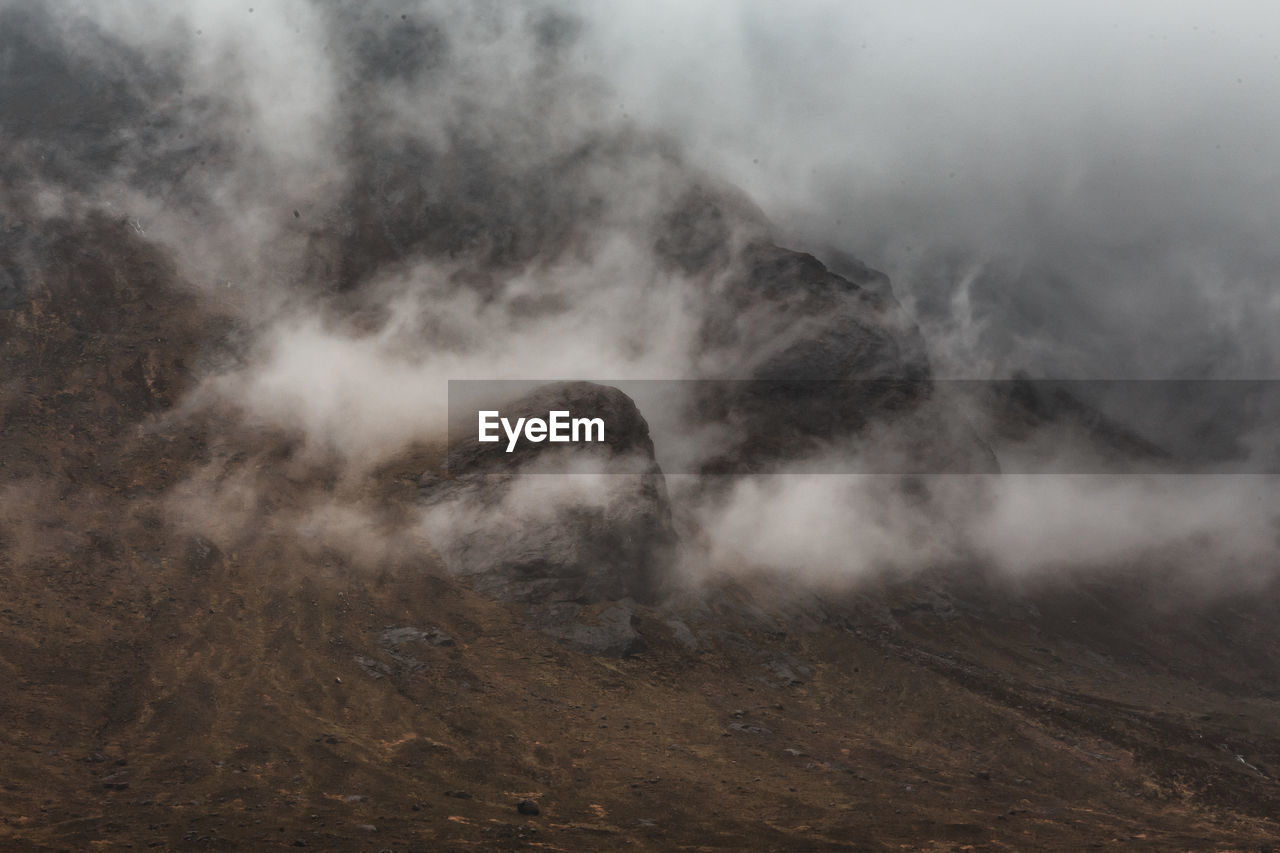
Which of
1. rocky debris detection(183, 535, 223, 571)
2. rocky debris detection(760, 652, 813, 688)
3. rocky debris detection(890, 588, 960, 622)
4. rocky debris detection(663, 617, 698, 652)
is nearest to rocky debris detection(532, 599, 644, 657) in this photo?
rocky debris detection(663, 617, 698, 652)

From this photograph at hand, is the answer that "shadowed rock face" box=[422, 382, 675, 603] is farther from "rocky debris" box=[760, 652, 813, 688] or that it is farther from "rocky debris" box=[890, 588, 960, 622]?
"rocky debris" box=[890, 588, 960, 622]

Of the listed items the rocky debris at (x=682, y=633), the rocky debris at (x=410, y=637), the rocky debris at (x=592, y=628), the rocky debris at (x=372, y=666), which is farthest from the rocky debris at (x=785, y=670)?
the rocky debris at (x=372, y=666)

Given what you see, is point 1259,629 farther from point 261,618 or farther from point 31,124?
point 31,124

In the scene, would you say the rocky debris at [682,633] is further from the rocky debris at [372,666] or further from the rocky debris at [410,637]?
the rocky debris at [372,666]

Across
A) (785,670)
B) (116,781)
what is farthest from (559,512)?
(116,781)

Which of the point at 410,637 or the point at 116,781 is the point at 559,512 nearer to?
the point at 410,637

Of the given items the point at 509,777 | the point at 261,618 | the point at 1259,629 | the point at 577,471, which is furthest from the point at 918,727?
the point at 1259,629
